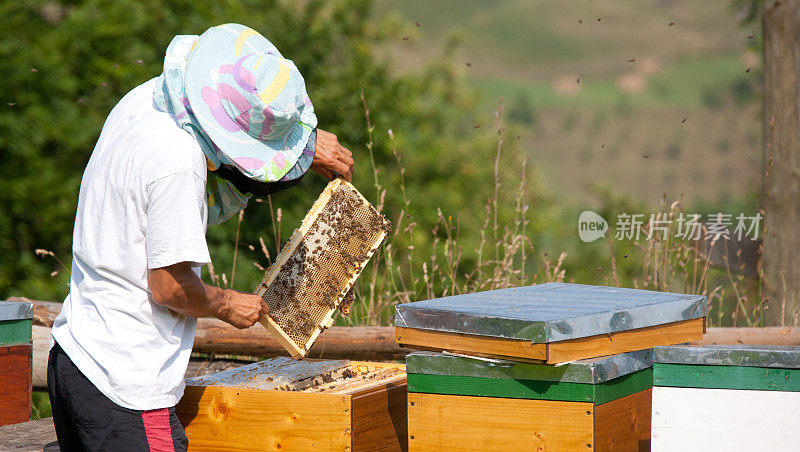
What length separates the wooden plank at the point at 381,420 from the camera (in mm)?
2564

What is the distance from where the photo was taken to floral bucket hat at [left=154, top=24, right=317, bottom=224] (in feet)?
7.13

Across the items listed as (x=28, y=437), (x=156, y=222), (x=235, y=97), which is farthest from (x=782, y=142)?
(x=28, y=437)

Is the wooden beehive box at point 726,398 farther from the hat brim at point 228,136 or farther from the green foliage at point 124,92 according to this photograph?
the green foliage at point 124,92

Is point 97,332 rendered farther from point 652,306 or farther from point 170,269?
point 652,306

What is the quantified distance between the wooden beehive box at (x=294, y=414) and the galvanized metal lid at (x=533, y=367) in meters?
0.29

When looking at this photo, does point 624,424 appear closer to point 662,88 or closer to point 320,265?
point 320,265

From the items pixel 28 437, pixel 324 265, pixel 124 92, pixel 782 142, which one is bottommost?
pixel 28 437

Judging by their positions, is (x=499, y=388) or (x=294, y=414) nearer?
(x=499, y=388)

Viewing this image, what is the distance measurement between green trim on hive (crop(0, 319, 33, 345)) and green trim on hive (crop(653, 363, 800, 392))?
95.0 inches

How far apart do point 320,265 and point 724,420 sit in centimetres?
138

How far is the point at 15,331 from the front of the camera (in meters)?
3.19

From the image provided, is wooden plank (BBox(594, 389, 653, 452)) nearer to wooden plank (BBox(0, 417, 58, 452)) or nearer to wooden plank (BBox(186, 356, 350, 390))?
wooden plank (BBox(186, 356, 350, 390))

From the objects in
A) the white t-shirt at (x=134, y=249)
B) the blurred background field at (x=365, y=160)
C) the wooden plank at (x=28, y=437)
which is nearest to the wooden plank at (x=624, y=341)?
the white t-shirt at (x=134, y=249)

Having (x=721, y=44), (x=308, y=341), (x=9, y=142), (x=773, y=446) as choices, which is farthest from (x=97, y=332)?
(x=721, y=44)
